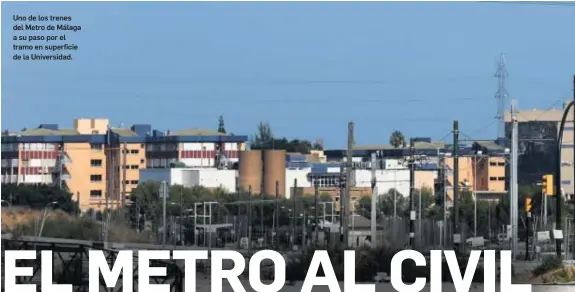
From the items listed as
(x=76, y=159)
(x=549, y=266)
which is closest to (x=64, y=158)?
(x=76, y=159)

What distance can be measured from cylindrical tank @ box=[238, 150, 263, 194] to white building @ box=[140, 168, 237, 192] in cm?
374

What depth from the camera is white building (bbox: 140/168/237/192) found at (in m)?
125

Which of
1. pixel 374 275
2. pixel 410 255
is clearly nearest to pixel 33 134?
pixel 374 275

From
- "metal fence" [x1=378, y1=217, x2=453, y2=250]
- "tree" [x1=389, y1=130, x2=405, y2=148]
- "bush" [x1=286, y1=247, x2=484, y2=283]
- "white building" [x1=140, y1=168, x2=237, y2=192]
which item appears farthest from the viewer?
"tree" [x1=389, y1=130, x2=405, y2=148]

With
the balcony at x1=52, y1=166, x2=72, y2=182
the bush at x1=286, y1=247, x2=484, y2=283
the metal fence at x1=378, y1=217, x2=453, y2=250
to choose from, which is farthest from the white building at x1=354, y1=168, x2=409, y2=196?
the bush at x1=286, y1=247, x2=484, y2=283

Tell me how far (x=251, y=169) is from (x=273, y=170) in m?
3.89

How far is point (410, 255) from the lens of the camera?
123ft

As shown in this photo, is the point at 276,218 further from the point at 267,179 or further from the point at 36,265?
the point at 36,265

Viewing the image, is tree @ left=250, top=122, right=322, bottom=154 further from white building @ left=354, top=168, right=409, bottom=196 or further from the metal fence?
the metal fence

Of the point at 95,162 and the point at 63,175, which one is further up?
the point at 95,162

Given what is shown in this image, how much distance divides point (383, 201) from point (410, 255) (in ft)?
277

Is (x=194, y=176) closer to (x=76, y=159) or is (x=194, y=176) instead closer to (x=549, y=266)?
(x=76, y=159)

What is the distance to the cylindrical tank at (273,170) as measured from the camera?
117 meters

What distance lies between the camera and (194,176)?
125812mm
